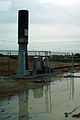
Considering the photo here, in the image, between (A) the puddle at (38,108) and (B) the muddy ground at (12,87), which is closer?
(A) the puddle at (38,108)

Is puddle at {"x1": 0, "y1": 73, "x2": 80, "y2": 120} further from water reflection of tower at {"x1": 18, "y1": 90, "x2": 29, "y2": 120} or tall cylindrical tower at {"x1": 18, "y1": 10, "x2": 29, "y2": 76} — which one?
tall cylindrical tower at {"x1": 18, "y1": 10, "x2": 29, "y2": 76}

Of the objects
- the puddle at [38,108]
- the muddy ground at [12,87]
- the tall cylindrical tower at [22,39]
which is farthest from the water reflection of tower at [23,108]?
the tall cylindrical tower at [22,39]

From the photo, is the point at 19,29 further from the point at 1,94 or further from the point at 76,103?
the point at 76,103

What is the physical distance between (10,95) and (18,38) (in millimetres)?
7949

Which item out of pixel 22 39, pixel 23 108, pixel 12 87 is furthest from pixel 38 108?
pixel 22 39

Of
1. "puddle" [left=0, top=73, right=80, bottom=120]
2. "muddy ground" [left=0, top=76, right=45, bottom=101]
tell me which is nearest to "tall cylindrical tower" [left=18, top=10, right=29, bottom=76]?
"muddy ground" [left=0, top=76, right=45, bottom=101]

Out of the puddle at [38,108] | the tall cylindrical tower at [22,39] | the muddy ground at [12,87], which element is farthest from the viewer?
the tall cylindrical tower at [22,39]

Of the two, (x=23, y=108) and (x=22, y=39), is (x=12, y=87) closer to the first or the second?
(x=23, y=108)

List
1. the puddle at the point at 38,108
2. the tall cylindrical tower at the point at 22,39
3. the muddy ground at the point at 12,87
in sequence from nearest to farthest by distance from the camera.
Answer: the puddle at the point at 38,108
the muddy ground at the point at 12,87
the tall cylindrical tower at the point at 22,39

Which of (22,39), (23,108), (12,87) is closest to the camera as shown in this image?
(23,108)

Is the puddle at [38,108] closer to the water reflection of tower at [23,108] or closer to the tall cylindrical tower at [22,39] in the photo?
the water reflection of tower at [23,108]

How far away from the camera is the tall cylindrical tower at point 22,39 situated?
17625 mm

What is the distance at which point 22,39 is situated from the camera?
58.4 ft

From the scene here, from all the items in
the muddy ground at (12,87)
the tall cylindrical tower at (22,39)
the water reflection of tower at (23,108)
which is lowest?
the muddy ground at (12,87)
